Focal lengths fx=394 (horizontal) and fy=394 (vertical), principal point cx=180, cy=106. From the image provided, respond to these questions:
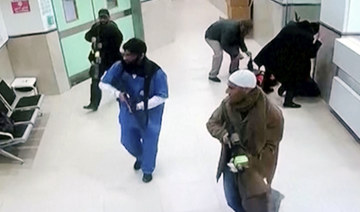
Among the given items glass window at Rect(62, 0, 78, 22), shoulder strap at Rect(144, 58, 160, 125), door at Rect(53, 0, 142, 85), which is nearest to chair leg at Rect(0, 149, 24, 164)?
shoulder strap at Rect(144, 58, 160, 125)

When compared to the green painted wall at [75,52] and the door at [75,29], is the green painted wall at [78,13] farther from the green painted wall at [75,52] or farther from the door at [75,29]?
the green painted wall at [75,52]

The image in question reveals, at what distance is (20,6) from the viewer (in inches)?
217

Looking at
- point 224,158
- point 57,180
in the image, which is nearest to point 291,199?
point 224,158

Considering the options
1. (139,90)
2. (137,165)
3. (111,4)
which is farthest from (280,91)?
(111,4)

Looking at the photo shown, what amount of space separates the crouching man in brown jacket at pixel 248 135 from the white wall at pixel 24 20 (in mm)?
3961

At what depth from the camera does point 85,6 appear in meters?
6.66

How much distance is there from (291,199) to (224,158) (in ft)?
3.73

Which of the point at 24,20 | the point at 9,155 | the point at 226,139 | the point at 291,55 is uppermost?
the point at 24,20

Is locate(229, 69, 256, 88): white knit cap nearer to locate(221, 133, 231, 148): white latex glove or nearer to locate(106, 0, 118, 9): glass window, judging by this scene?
locate(221, 133, 231, 148): white latex glove

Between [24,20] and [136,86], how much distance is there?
10.1 ft

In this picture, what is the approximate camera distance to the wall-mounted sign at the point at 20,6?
5.50 metres

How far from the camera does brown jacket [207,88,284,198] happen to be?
246cm

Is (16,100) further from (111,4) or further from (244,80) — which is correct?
(244,80)

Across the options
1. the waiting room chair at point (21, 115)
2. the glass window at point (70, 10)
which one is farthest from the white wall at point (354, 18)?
the glass window at point (70, 10)
